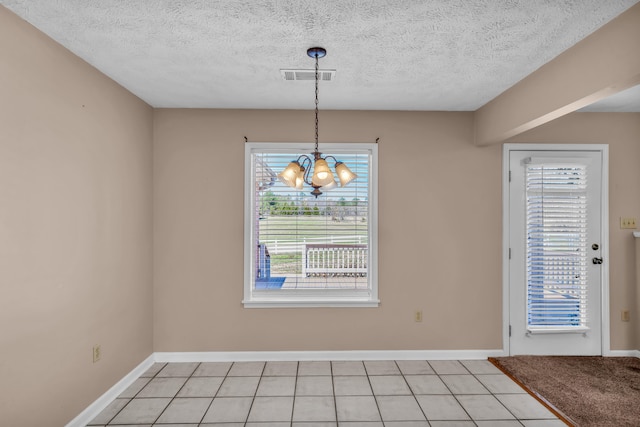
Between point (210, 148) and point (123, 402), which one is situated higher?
point (210, 148)

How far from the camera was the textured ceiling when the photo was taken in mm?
1854

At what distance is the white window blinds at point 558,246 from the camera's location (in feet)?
11.9

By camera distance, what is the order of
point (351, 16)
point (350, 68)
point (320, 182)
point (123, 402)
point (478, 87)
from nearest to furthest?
point (351, 16), point (320, 182), point (350, 68), point (123, 402), point (478, 87)

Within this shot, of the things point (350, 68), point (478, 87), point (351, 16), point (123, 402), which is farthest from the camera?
point (478, 87)

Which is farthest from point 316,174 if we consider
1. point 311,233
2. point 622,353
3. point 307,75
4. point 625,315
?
point 622,353

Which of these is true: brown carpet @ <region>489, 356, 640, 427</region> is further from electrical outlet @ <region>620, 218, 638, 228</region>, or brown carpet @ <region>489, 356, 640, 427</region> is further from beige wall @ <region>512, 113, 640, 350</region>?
electrical outlet @ <region>620, 218, 638, 228</region>

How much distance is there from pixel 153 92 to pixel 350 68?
5.86 ft

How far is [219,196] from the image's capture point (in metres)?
3.62

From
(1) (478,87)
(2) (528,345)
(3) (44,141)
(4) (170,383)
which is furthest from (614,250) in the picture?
(3) (44,141)

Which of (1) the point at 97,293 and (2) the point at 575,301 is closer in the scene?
(1) the point at 97,293

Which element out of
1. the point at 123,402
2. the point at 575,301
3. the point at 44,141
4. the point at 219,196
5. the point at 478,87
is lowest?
the point at 123,402

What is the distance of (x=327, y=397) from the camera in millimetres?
2875

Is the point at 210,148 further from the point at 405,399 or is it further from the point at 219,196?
the point at 405,399

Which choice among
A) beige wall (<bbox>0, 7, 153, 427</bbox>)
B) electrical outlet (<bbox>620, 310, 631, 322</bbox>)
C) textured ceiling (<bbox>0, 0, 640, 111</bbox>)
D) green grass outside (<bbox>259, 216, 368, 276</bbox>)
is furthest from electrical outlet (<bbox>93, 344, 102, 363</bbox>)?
electrical outlet (<bbox>620, 310, 631, 322</bbox>)
